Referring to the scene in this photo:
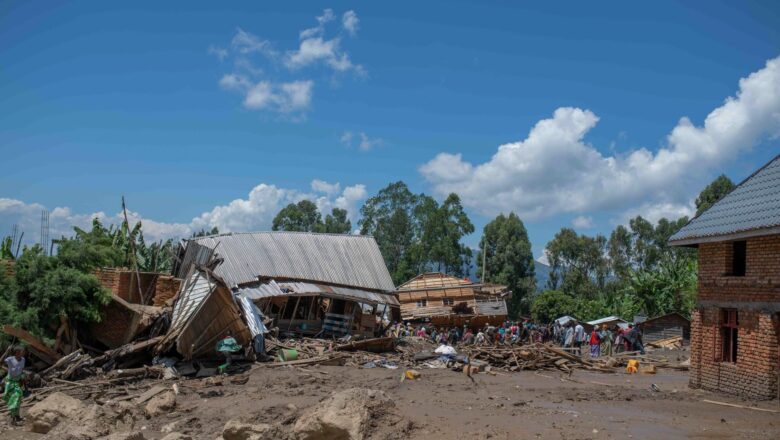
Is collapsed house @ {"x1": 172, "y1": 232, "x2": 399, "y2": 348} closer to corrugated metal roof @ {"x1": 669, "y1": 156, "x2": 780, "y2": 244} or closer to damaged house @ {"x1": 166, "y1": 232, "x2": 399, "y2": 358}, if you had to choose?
damaged house @ {"x1": 166, "y1": 232, "x2": 399, "y2": 358}

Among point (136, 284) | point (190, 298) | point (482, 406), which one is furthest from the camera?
point (136, 284)

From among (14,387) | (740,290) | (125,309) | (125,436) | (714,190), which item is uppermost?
(714,190)

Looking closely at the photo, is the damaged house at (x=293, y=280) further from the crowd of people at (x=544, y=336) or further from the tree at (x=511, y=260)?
the tree at (x=511, y=260)

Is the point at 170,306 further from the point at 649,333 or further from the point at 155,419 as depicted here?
the point at 649,333

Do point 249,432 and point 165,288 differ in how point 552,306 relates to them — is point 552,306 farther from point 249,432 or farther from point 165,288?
point 249,432

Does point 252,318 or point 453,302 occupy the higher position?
point 453,302

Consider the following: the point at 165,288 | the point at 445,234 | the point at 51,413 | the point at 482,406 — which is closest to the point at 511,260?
the point at 445,234

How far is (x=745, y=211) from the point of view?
51.0ft

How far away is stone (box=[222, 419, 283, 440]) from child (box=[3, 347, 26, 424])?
214 inches

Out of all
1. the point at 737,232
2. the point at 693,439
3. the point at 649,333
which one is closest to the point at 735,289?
the point at 737,232

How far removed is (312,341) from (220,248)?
587 centimetres

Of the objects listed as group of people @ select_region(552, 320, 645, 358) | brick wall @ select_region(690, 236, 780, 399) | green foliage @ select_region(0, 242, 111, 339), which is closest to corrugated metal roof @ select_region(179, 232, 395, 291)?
green foliage @ select_region(0, 242, 111, 339)

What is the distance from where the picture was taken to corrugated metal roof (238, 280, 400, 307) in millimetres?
25250

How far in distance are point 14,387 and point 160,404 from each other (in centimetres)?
311
